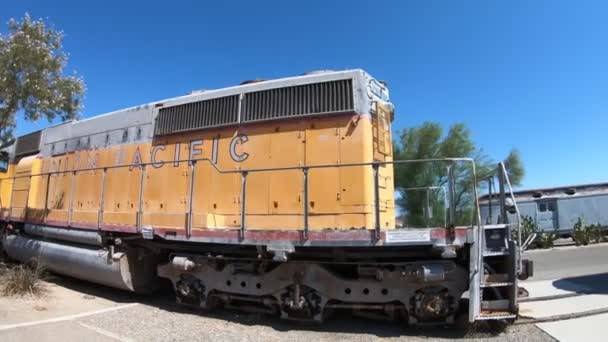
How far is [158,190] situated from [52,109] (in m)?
4.94

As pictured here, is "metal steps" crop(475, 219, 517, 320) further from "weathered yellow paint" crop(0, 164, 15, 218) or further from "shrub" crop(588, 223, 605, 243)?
"shrub" crop(588, 223, 605, 243)

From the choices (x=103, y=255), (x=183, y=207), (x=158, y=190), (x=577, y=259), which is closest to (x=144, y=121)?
(x=158, y=190)

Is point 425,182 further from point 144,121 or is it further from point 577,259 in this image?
point 144,121

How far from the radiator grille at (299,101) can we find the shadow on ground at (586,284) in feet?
18.4

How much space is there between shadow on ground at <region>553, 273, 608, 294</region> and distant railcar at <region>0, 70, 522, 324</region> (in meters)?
3.67

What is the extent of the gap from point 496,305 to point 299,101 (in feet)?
12.7

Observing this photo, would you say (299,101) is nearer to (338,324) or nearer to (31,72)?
(338,324)

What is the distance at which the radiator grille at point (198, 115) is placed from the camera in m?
6.96

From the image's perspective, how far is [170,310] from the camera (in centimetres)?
684

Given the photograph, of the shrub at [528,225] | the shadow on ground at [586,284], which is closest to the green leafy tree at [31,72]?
the shadow on ground at [586,284]

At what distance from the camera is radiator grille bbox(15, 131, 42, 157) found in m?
10.9

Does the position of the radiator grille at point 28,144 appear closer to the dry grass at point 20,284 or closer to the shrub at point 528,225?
the dry grass at point 20,284

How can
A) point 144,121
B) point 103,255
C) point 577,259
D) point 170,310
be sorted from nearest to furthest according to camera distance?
point 170,310
point 103,255
point 144,121
point 577,259

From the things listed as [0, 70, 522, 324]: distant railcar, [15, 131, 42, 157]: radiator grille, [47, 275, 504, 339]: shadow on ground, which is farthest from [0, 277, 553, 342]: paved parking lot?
[15, 131, 42, 157]: radiator grille
